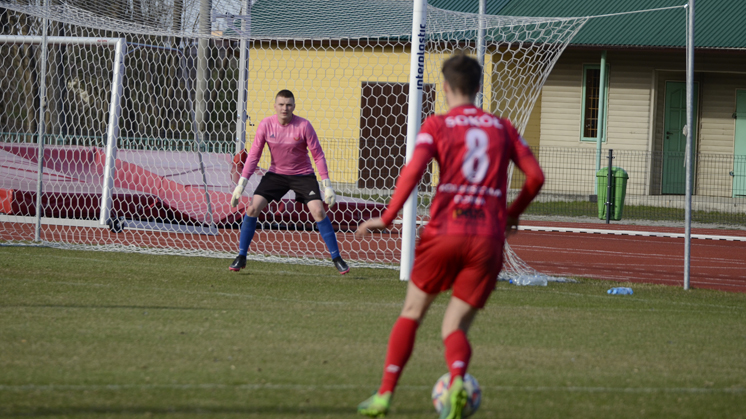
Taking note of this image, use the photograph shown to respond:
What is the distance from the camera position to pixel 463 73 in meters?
4.17

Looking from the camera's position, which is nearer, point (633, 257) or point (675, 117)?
point (633, 257)

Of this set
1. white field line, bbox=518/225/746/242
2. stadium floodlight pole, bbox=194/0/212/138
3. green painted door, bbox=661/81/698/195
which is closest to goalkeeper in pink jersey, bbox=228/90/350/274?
stadium floodlight pole, bbox=194/0/212/138

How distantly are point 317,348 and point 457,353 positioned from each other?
194 centimetres

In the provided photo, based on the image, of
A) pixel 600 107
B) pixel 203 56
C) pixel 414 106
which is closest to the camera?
pixel 414 106

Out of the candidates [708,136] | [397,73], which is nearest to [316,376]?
[397,73]

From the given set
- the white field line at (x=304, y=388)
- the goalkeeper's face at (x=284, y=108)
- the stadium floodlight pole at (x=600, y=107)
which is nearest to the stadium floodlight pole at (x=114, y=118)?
A: the goalkeeper's face at (x=284, y=108)

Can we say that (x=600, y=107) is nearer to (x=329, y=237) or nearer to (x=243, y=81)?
(x=243, y=81)

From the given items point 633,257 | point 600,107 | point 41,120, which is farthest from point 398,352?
point 600,107

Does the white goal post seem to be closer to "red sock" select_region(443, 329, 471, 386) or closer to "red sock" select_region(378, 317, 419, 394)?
"red sock" select_region(378, 317, 419, 394)

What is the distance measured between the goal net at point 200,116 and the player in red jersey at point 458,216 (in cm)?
612

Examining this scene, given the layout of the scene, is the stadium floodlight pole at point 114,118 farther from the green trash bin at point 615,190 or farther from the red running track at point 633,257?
the green trash bin at point 615,190

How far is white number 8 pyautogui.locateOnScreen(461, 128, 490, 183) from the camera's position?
13.4 ft

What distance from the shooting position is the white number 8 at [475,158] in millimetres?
4082

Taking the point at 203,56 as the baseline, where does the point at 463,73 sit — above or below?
below
